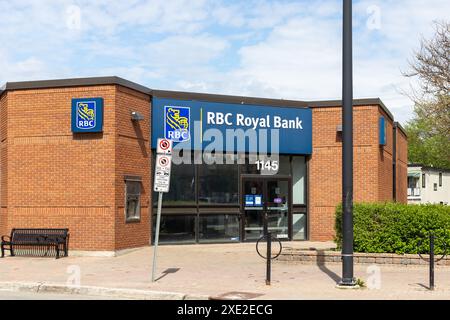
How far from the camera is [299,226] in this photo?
74.2ft

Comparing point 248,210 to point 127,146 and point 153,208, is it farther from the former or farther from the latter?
point 127,146

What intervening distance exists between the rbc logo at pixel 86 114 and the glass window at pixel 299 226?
27.3 feet

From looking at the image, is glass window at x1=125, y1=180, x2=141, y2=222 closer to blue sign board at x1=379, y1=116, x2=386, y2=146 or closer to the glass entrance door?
the glass entrance door

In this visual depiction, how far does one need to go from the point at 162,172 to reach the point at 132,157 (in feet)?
20.5

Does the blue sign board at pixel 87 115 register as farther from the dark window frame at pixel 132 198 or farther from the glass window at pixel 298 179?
the glass window at pixel 298 179

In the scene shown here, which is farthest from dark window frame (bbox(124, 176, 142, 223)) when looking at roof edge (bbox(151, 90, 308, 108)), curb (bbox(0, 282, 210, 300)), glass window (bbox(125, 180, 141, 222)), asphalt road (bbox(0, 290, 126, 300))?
asphalt road (bbox(0, 290, 126, 300))

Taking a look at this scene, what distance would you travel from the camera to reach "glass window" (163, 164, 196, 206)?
20.5 m

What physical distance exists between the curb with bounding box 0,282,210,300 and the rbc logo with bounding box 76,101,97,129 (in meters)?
6.50

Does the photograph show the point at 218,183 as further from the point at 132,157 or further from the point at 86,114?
the point at 86,114

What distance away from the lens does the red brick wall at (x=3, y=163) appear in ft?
63.1

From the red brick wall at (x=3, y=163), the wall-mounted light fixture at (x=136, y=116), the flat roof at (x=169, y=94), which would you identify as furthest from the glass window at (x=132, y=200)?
the red brick wall at (x=3, y=163)

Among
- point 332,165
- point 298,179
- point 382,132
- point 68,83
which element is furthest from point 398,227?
point 68,83
